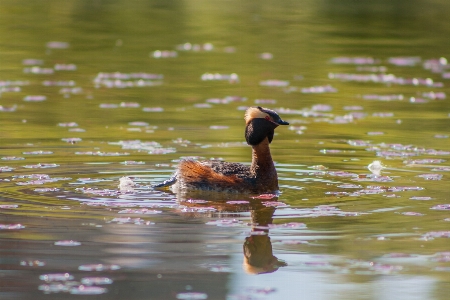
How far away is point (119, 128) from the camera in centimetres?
1495

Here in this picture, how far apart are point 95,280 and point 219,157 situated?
5.91 m

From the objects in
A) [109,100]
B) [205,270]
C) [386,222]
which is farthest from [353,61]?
[205,270]

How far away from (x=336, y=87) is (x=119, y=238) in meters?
11.7

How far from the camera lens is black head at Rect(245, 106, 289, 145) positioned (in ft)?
35.2

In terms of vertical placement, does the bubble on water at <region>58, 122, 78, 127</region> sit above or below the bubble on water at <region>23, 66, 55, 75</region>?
below

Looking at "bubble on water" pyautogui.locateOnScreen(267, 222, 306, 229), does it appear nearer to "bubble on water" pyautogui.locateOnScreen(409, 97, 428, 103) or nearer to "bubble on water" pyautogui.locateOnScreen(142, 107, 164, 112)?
"bubble on water" pyautogui.locateOnScreen(142, 107, 164, 112)

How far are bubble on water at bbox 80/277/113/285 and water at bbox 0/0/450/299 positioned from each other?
2 cm

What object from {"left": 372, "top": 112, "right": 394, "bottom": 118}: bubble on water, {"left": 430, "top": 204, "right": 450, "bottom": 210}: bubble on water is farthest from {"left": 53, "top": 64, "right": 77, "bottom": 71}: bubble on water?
{"left": 430, "top": 204, "right": 450, "bottom": 210}: bubble on water

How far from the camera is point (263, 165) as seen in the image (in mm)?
10758

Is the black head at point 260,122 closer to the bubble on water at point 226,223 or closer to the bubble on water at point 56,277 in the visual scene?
the bubble on water at point 226,223

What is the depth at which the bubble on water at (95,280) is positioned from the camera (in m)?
7.16

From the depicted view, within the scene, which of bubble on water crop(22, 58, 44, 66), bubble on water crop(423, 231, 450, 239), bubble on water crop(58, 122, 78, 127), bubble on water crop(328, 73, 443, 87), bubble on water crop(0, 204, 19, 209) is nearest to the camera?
bubble on water crop(423, 231, 450, 239)

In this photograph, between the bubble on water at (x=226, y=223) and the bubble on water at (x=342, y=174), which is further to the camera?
the bubble on water at (x=342, y=174)

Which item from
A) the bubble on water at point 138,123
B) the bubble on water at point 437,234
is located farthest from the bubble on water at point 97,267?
the bubble on water at point 138,123
